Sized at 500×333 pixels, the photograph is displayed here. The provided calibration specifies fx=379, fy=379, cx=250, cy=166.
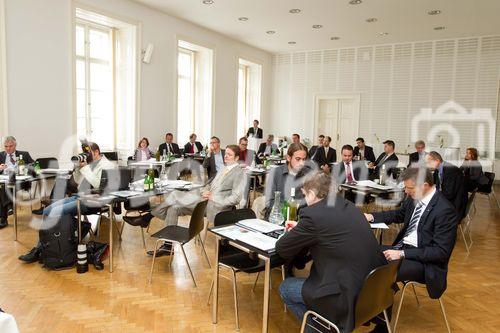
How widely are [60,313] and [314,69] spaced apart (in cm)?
1167

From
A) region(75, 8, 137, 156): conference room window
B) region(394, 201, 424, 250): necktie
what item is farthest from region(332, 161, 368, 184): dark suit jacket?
region(75, 8, 137, 156): conference room window

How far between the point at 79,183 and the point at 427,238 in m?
3.98

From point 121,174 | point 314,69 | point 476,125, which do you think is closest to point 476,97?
point 476,125

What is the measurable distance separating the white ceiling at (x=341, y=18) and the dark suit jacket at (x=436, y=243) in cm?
641

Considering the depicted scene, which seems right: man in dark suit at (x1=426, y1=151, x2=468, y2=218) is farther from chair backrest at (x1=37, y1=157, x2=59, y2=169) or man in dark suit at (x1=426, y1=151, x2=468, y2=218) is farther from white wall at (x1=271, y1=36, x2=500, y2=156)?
white wall at (x1=271, y1=36, x2=500, y2=156)

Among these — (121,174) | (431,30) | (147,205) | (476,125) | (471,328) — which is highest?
(431,30)

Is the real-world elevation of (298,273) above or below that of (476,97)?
below

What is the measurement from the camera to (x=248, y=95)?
45.1 ft

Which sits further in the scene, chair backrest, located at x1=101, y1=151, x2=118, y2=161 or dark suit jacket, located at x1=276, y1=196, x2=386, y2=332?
chair backrest, located at x1=101, y1=151, x2=118, y2=161

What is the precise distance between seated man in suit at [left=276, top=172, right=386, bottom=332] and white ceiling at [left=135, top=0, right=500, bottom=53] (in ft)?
22.8

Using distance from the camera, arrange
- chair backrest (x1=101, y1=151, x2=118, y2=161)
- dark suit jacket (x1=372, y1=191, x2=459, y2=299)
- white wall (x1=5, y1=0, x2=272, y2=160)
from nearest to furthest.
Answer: dark suit jacket (x1=372, y1=191, x2=459, y2=299), white wall (x1=5, y1=0, x2=272, y2=160), chair backrest (x1=101, y1=151, x2=118, y2=161)

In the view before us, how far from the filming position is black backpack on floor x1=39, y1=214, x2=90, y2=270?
394 centimetres

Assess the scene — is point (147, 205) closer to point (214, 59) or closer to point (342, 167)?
point (342, 167)

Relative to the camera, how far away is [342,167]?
19.1 feet
